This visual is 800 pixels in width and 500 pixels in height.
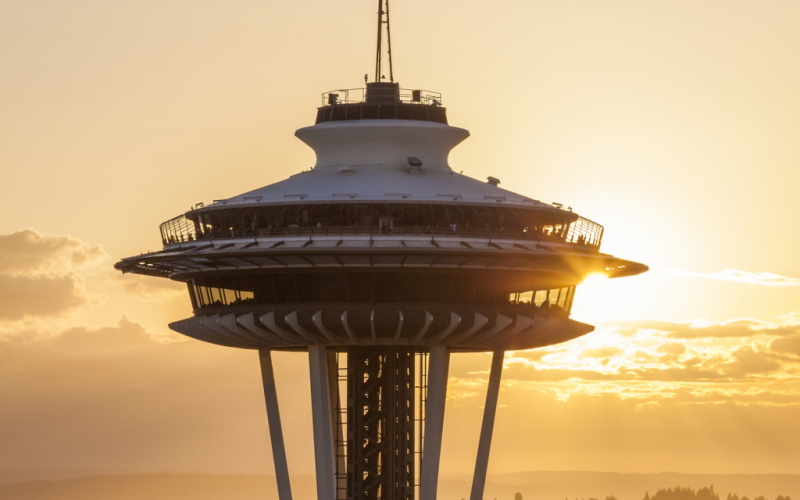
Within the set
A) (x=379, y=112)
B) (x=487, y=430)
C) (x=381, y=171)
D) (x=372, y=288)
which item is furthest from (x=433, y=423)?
(x=379, y=112)

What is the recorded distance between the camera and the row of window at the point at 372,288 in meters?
133

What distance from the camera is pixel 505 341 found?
140250 millimetres

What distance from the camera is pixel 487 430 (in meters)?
146

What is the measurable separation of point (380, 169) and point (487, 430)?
19614 mm

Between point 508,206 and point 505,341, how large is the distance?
10.6 metres

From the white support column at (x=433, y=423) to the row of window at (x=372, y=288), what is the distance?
19.0 ft

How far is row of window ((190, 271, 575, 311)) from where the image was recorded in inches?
5241

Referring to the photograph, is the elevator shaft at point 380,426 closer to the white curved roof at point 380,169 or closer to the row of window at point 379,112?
the white curved roof at point 380,169

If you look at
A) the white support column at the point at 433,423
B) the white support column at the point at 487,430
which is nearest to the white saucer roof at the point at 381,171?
the white support column at the point at 433,423

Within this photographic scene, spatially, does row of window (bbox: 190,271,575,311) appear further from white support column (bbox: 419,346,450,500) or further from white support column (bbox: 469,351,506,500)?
white support column (bbox: 469,351,506,500)

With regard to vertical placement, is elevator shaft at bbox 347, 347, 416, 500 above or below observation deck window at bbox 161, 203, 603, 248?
below

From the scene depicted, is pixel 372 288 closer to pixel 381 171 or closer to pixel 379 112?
pixel 381 171

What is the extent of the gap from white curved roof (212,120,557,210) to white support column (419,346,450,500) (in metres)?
10.6

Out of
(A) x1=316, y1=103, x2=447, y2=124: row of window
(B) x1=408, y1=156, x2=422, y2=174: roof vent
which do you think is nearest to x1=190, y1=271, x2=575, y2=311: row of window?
(B) x1=408, y1=156, x2=422, y2=174: roof vent
